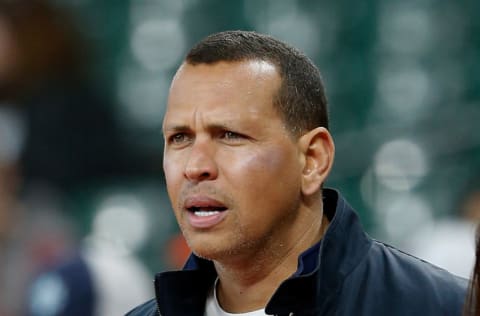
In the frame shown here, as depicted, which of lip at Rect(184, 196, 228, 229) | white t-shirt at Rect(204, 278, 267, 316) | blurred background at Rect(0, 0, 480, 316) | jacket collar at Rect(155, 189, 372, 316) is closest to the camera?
jacket collar at Rect(155, 189, 372, 316)

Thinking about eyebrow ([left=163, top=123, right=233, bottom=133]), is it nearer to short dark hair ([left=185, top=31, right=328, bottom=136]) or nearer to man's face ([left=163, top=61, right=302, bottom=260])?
man's face ([left=163, top=61, right=302, bottom=260])

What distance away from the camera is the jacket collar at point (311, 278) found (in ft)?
8.32

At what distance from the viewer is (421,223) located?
21.8 feet

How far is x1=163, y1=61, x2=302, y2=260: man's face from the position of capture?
2.65 metres

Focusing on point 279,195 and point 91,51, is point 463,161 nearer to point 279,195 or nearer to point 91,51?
point 91,51

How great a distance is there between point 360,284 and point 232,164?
1.47 feet

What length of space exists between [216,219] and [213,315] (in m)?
0.38

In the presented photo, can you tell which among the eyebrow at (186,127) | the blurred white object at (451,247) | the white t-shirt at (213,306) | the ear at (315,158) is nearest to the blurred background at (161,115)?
the blurred white object at (451,247)

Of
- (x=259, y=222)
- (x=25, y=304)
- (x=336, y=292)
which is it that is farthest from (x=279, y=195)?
(x=25, y=304)

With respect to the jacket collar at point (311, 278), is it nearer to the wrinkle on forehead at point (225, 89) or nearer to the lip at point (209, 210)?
the lip at point (209, 210)

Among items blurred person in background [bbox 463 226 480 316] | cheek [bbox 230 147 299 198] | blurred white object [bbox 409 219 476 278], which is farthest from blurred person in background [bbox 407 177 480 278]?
blurred person in background [bbox 463 226 480 316]

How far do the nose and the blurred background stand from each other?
2493 millimetres

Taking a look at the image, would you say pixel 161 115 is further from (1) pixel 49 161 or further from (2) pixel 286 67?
(2) pixel 286 67

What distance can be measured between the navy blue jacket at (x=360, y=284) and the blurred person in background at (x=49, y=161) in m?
1.50
